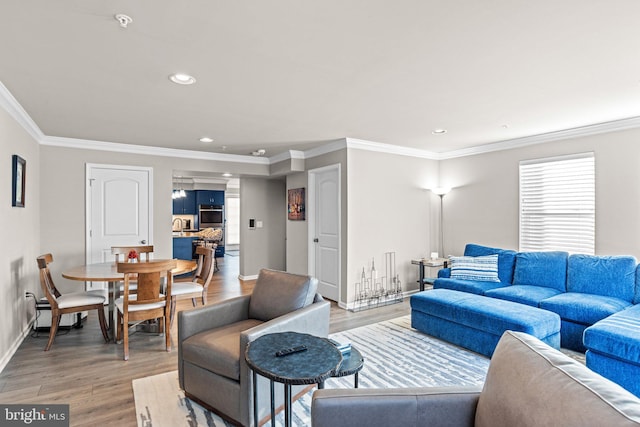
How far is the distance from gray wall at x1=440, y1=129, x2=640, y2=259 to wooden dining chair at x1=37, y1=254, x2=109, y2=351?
16.8ft

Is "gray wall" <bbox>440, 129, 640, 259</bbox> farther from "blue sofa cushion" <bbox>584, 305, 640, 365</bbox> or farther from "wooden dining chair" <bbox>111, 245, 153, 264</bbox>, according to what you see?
"wooden dining chair" <bbox>111, 245, 153, 264</bbox>

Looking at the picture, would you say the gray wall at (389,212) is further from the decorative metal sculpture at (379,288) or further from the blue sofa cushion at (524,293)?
the blue sofa cushion at (524,293)

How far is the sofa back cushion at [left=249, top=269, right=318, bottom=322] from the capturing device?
2656 millimetres

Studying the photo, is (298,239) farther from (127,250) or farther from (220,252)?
(220,252)

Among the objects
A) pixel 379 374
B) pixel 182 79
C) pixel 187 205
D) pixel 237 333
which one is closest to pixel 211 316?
pixel 237 333

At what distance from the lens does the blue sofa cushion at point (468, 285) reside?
416 centimetres

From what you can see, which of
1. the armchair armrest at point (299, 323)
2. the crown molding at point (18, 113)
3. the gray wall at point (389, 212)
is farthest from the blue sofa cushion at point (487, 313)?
the crown molding at point (18, 113)

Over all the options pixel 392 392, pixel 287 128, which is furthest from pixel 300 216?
pixel 392 392

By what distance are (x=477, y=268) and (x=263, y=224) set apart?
4.21m

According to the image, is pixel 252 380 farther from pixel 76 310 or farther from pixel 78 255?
pixel 78 255

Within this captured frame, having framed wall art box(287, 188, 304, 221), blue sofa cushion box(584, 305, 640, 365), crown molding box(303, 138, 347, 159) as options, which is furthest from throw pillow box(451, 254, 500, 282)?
framed wall art box(287, 188, 304, 221)

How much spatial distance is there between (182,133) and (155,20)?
8.98ft

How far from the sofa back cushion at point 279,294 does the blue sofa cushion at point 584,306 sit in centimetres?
257

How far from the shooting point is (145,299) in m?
3.36
